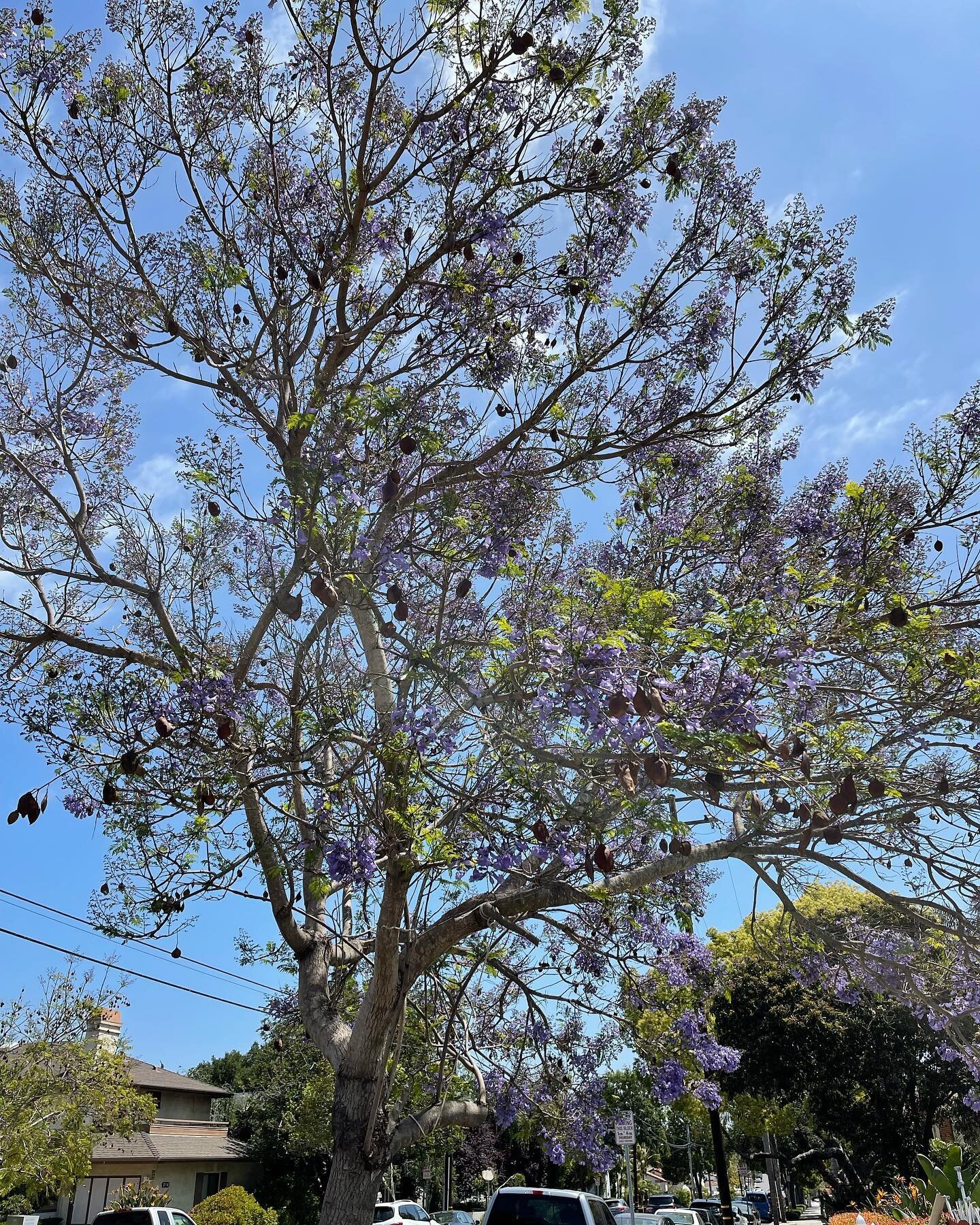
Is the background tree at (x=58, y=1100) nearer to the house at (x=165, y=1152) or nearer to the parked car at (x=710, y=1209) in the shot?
the house at (x=165, y=1152)

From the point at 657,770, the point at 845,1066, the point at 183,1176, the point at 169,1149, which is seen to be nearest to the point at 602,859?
the point at 657,770

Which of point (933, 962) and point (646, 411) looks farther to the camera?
point (933, 962)

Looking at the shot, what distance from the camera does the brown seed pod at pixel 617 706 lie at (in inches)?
169

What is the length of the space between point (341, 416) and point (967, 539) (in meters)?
4.95

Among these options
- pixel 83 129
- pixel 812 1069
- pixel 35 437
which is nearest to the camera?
pixel 83 129

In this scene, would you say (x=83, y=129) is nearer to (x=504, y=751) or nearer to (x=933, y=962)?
(x=504, y=751)

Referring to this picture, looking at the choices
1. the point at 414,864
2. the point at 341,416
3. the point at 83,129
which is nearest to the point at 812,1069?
the point at 414,864

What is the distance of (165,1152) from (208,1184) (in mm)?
3047

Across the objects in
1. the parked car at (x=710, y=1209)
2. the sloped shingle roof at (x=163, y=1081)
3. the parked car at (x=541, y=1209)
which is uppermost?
the sloped shingle roof at (x=163, y=1081)

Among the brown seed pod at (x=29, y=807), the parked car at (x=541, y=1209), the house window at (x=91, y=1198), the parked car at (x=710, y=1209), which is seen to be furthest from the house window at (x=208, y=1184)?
the brown seed pod at (x=29, y=807)

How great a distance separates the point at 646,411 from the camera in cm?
720

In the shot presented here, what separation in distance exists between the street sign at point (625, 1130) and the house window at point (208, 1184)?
66.1ft

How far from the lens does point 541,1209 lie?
25.6 feet

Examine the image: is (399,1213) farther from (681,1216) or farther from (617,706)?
(617,706)
